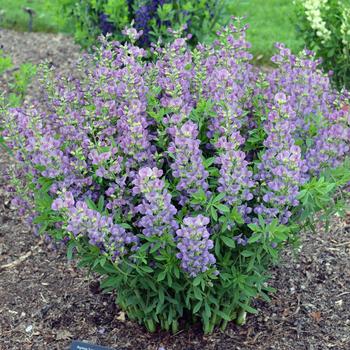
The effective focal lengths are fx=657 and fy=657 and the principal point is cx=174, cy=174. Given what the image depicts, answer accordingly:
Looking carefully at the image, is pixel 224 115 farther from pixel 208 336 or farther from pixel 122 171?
pixel 208 336

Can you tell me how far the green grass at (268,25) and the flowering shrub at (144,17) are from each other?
152 cm

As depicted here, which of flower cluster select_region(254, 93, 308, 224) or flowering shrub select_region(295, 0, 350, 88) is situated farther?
flowering shrub select_region(295, 0, 350, 88)

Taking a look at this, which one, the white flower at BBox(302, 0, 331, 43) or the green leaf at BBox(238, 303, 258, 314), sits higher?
the white flower at BBox(302, 0, 331, 43)

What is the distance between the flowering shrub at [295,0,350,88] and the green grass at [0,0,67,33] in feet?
12.5

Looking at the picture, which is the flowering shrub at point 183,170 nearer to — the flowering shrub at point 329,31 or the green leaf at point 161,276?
the green leaf at point 161,276

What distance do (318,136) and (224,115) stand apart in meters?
0.50

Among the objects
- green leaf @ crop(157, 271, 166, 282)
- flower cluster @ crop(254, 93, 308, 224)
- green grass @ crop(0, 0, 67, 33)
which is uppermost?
flower cluster @ crop(254, 93, 308, 224)

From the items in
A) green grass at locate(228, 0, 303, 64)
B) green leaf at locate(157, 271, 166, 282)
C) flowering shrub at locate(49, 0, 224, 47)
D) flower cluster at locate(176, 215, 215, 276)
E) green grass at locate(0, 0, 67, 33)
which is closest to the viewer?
flower cluster at locate(176, 215, 215, 276)

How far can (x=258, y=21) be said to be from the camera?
27.1 ft

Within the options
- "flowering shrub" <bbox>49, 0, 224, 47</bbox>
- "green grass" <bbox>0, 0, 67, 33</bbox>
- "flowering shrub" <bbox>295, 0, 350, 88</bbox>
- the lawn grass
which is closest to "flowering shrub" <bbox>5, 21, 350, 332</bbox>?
"flowering shrub" <bbox>49, 0, 224, 47</bbox>

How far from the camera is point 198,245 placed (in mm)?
2605

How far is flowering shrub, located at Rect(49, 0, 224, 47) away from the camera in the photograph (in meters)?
5.31

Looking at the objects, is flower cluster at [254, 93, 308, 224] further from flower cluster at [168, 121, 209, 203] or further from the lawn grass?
the lawn grass

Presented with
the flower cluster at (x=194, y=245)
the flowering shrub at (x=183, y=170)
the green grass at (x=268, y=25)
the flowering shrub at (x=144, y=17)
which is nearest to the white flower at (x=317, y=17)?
the flowering shrub at (x=144, y=17)
